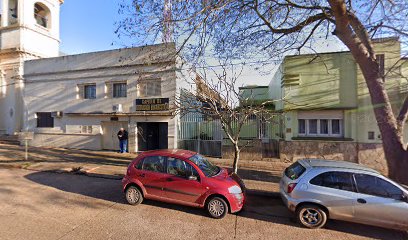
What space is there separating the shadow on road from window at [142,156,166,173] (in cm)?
93

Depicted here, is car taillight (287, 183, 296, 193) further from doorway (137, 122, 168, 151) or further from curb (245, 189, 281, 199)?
doorway (137, 122, 168, 151)

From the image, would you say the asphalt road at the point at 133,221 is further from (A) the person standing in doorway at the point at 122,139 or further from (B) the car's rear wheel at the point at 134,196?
(A) the person standing in doorway at the point at 122,139

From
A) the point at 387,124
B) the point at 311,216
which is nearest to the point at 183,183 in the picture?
the point at 311,216

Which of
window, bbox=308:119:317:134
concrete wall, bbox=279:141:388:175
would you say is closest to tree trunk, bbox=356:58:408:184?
concrete wall, bbox=279:141:388:175

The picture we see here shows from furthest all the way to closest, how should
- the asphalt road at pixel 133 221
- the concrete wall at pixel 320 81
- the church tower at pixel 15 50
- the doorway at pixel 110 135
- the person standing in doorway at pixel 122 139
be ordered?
the church tower at pixel 15 50, the doorway at pixel 110 135, the person standing in doorway at pixel 122 139, the concrete wall at pixel 320 81, the asphalt road at pixel 133 221

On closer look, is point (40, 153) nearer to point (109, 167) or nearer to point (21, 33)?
point (109, 167)

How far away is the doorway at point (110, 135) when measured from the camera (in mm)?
13938

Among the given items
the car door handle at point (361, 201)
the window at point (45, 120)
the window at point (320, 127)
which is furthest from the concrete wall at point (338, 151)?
the window at point (45, 120)

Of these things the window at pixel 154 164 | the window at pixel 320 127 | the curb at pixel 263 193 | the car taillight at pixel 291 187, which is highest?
the window at pixel 320 127

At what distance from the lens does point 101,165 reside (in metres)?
10.3

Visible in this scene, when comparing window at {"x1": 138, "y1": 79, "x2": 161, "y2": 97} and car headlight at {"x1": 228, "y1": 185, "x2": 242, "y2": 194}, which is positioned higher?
window at {"x1": 138, "y1": 79, "x2": 161, "y2": 97}

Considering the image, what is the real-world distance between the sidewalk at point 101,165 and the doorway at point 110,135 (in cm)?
72

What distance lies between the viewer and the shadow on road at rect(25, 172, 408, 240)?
4.75 metres

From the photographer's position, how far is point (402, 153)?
611 cm
